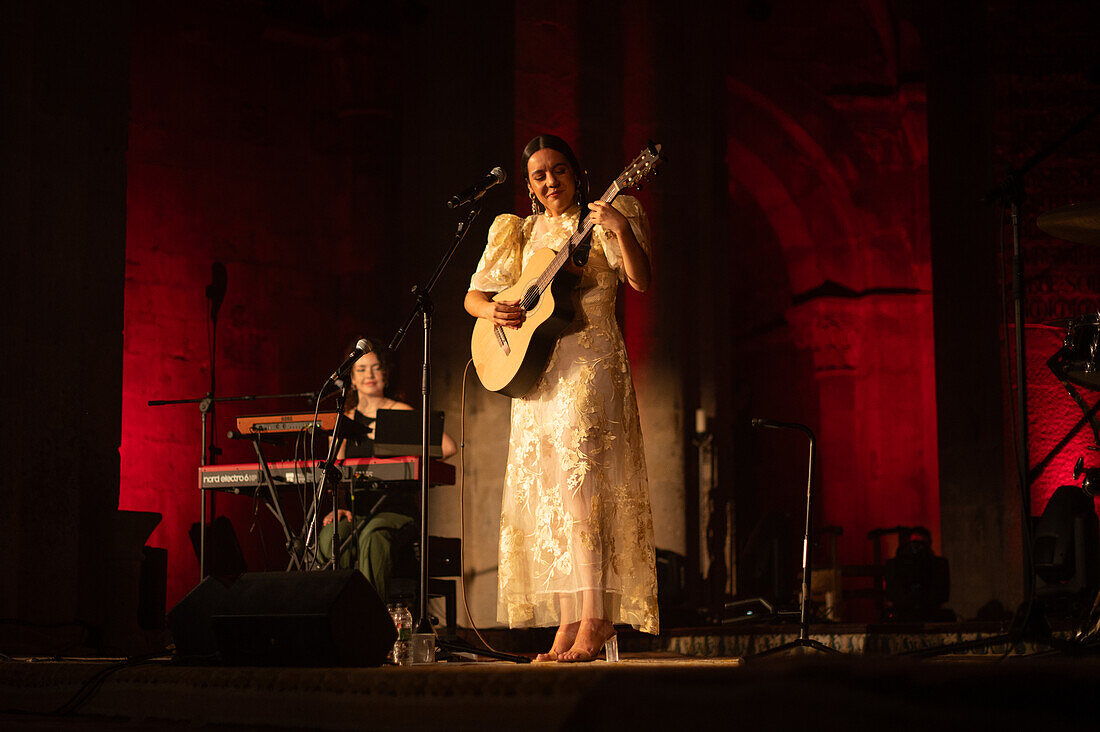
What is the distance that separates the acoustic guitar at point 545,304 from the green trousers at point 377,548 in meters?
2.29

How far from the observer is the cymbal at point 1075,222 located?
3881 millimetres

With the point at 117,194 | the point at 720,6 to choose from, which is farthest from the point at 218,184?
the point at 117,194

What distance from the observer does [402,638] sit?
4.96 metres

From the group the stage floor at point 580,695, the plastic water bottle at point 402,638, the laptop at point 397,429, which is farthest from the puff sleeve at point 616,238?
the stage floor at point 580,695

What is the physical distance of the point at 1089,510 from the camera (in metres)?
5.89

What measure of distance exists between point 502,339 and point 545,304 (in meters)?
0.26

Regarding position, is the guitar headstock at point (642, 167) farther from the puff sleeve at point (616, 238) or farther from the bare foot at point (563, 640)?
the bare foot at point (563, 640)

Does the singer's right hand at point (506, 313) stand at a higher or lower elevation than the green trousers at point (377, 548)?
Result: higher

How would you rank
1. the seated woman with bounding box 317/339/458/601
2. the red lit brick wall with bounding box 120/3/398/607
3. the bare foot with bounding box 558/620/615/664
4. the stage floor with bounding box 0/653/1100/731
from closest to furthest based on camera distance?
the stage floor with bounding box 0/653/1100/731, the bare foot with bounding box 558/620/615/664, the seated woman with bounding box 317/339/458/601, the red lit brick wall with bounding box 120/3/398/607

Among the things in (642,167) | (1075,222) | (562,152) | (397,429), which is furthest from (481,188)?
(1075,222)

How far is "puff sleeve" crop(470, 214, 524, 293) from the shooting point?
15.1 feet

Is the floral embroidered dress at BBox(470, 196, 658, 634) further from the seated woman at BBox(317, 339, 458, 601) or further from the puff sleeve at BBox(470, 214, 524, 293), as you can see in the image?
the seated woman at BBox(317, 339, 458, 601)

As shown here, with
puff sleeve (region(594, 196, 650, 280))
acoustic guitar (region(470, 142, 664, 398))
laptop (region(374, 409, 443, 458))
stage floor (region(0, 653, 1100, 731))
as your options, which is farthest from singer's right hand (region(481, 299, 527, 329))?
stage floor (region(0, 653, 1100, 731))

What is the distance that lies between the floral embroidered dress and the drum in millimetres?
1501
